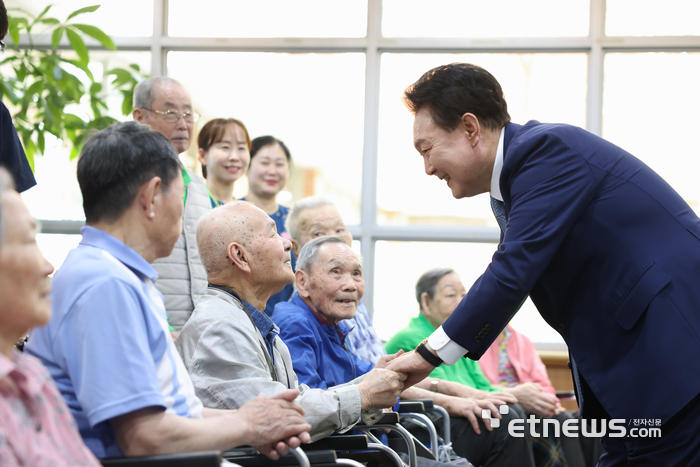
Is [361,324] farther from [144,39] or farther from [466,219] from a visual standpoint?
[144,39]

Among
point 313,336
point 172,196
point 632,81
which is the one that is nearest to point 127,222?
point 172,196

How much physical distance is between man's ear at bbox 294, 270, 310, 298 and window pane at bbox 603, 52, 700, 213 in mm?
3072

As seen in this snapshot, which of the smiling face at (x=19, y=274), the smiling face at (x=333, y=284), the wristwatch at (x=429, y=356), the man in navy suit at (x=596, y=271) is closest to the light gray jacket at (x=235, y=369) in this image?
the wristwatch at (x=429, y=356)

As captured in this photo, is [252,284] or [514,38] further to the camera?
[514,38]

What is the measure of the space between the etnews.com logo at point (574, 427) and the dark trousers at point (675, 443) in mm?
12

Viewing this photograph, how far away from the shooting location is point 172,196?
128cm

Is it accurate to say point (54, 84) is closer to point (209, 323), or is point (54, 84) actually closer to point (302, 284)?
point (302, 284)

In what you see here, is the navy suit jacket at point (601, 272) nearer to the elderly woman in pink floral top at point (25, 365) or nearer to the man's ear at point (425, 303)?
the elderly woman in pink floral top at point (25, 365)

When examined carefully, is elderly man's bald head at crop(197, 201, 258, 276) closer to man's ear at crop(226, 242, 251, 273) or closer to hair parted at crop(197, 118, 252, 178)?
man's ear at crop(226, 242, 251, 273)

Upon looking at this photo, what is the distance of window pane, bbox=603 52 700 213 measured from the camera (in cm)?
448

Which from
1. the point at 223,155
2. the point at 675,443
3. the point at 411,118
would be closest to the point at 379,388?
the point at 675,443

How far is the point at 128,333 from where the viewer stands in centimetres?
108

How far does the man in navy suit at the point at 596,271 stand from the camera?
1.41m

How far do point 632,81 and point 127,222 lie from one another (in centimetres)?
424
